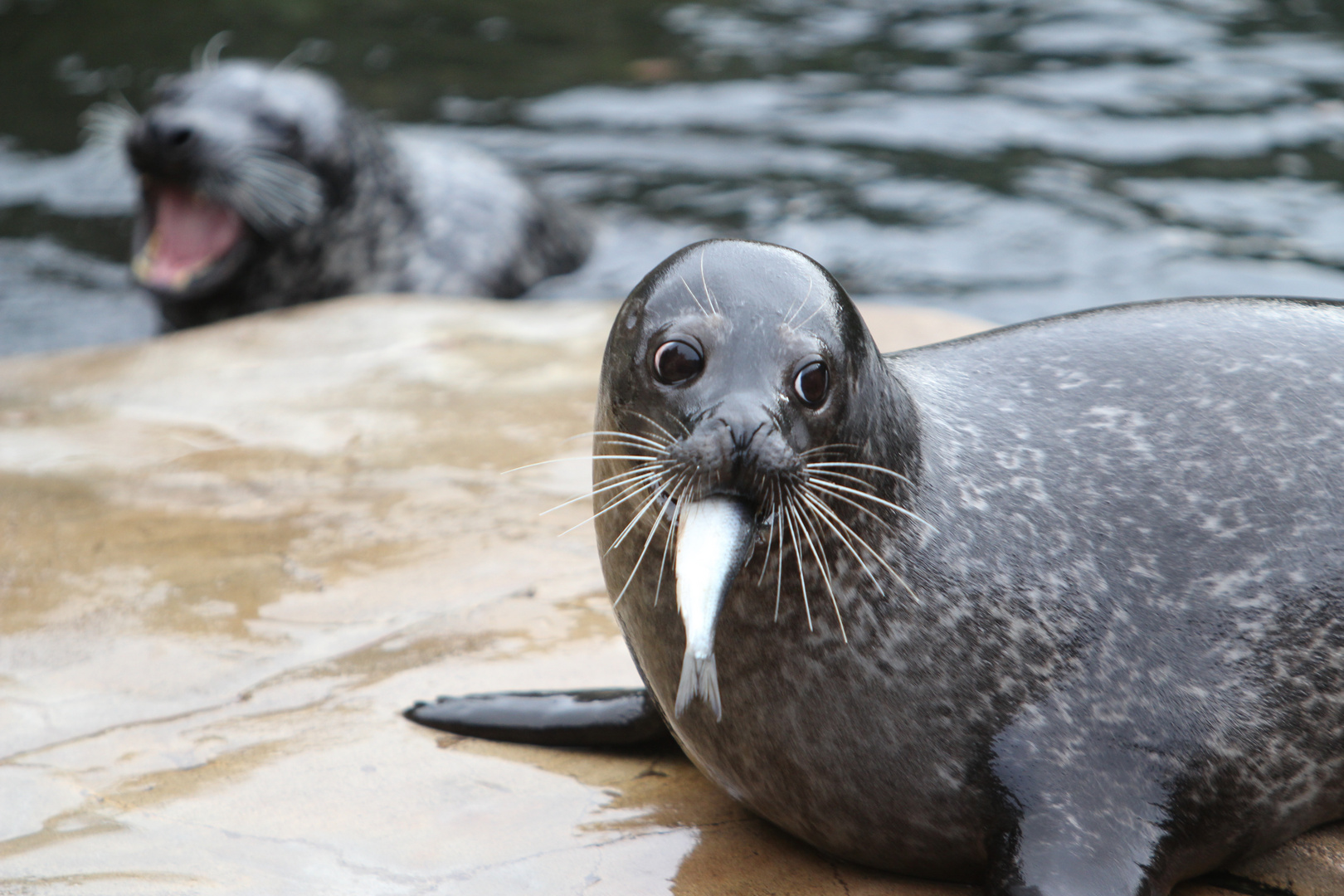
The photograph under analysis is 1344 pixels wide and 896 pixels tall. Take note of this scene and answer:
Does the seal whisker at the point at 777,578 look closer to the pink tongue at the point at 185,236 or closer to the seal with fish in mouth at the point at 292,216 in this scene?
the seal with fish in mouth at the point at 292,216

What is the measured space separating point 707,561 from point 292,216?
Result: 21.3 ft

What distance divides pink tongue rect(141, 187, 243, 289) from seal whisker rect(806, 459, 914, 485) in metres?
6.20

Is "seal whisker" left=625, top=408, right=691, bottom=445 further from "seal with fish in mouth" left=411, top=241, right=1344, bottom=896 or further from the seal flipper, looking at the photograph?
the seal flipper

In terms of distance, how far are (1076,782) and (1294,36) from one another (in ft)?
35.2

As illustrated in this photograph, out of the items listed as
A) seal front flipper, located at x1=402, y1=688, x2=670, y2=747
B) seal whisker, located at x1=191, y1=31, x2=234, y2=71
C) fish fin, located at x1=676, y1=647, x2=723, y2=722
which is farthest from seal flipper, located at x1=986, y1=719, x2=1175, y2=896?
seal whisker, located at x1=191, y1=31, x2=234, y2=71

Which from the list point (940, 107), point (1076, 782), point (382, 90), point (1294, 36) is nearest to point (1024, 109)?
point (940, 107)

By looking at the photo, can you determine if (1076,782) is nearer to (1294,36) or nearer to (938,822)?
(938,822)

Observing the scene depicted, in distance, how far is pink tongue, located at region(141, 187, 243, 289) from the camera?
8.11m

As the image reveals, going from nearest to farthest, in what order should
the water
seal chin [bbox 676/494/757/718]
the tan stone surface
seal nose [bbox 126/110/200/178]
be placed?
seal chin [bbox 676/494/757/718], the tan stone surface, seal nose [bbox 126/110/200/178], the water

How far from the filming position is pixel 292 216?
8.16m

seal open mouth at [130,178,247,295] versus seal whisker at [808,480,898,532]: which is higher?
seal whisker at [808,480,898,532]

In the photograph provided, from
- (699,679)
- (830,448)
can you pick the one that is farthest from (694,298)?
(699,679)

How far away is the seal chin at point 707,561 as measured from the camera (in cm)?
220

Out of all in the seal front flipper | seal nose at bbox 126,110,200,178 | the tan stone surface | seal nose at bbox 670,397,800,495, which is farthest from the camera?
seal nose at bbox 126,110,200,178
